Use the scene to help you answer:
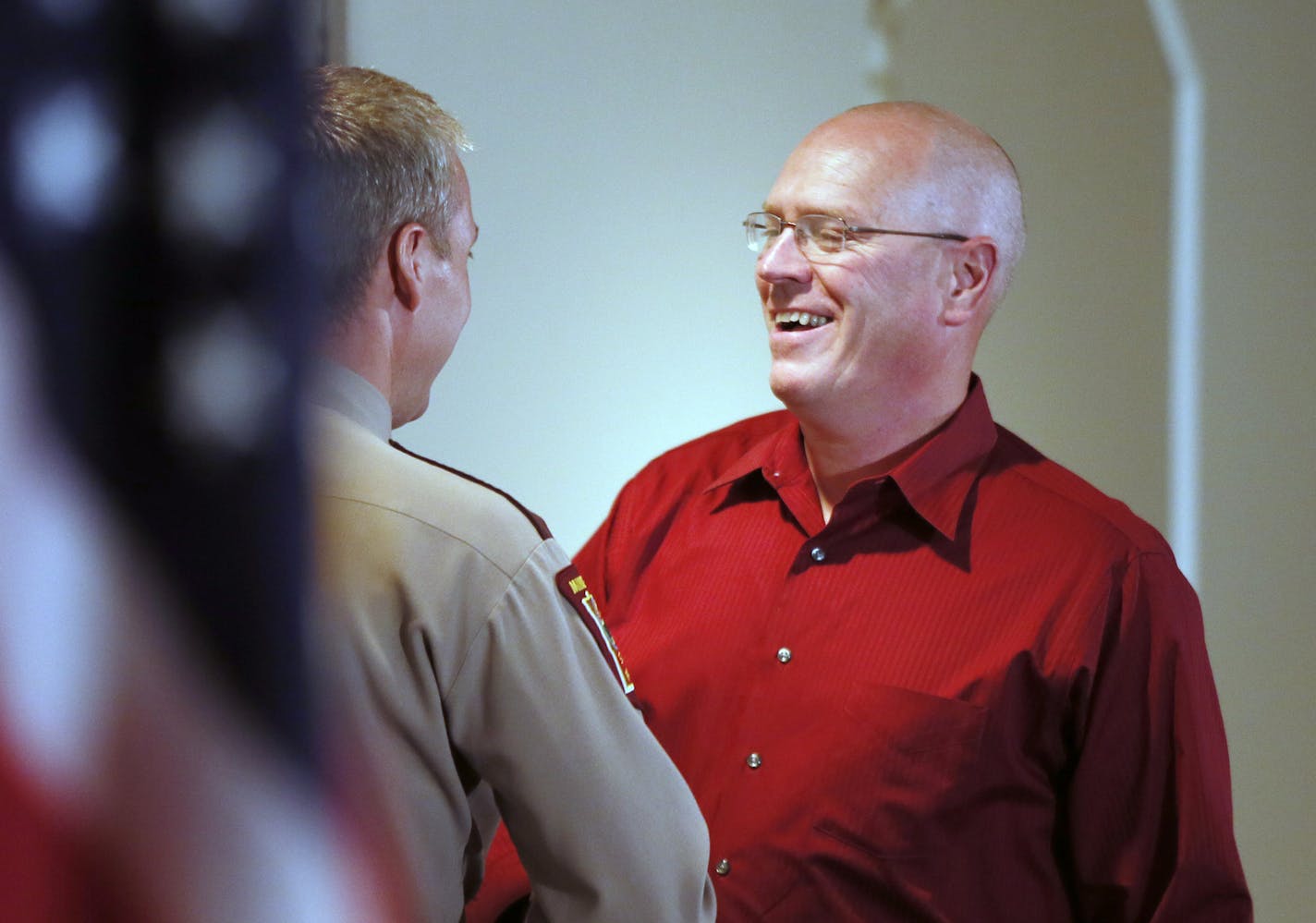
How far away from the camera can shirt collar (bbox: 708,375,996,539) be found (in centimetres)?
145

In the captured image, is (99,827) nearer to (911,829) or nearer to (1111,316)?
(911,829)

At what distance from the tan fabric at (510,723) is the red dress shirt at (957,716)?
52 cm

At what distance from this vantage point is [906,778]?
132 cm

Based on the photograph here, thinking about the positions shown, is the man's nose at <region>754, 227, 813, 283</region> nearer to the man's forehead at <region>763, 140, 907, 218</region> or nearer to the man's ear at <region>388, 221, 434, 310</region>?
the man's forehead at <region>763, 140, 907, 218</region>

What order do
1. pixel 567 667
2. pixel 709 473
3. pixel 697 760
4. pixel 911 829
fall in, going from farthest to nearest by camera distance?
pixel 709 473, pixel 697 760, pixel 911 829, pixel 567 667

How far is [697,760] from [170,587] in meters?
1.27

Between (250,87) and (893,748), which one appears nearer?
(250,87)

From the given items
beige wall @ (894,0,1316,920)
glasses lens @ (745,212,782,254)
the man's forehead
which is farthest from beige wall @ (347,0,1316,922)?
the man's forehead

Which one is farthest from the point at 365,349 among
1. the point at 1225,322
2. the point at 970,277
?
the point at 1225,322

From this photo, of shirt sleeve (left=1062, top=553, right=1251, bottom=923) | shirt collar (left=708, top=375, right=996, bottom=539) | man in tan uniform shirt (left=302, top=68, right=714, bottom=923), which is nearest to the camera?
man in tan uniform shirt (left=302, top=68, right=714, bottom=923)

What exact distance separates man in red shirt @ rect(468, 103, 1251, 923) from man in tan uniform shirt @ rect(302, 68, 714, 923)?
0.50 meters

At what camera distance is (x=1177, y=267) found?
242cm

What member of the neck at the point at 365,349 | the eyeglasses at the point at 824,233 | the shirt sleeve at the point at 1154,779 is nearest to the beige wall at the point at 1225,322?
the eyeglasses at the point at 824,233

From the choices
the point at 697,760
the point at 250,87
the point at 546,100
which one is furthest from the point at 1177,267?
the point at 250,87
